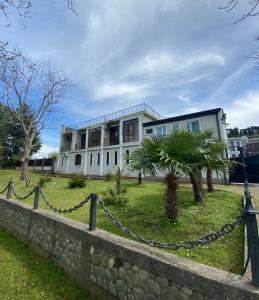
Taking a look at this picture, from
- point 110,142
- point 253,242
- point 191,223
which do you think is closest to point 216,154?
point 191,223

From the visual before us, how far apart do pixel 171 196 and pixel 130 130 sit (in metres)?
20.7

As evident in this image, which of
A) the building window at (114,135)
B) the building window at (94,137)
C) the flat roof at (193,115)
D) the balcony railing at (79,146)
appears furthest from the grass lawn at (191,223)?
the balcony railing at (79,146)

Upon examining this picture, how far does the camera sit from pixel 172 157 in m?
5.64

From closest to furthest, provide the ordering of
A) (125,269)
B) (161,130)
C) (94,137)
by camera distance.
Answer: (125,269)
(161,130)
(94,137)

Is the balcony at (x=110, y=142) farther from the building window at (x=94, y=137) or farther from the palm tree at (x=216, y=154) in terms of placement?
the palm tree at (x=216, y=154)

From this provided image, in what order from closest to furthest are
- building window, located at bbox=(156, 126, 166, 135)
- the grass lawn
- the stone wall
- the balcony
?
the stone wall → the grass lawn → building window, located at bbox=(156, 126, 166, 135) → the balcony

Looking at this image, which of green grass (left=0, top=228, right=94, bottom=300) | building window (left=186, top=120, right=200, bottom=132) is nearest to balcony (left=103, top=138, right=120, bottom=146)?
building window (left=186, top=120, right=200, bottom=132)

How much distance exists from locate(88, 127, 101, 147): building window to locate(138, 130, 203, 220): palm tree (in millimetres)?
24273

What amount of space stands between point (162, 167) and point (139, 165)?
66 centimetres

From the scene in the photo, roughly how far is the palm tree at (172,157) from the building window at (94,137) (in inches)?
956

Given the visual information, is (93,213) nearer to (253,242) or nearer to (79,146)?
(253,242)

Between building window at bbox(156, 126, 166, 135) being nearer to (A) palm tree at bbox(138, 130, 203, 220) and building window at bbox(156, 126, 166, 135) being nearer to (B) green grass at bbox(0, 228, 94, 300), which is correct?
(A) palm tree at bbox(138, 130, 203, 220)

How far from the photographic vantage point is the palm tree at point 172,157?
18.0 feet

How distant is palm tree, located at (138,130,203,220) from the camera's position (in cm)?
549
